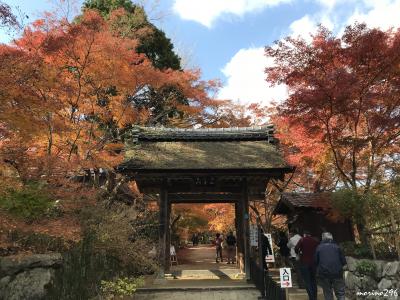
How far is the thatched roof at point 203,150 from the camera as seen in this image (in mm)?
11570

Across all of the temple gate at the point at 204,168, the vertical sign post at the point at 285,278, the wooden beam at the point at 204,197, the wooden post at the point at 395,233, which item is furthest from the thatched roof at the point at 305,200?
the vertical sign post at the point at 285,278

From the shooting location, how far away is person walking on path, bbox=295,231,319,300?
9.34m

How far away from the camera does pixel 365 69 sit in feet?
39.5

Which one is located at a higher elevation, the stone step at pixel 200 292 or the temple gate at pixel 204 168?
the temple gate at pixel 204 168

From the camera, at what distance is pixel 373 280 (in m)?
10.0

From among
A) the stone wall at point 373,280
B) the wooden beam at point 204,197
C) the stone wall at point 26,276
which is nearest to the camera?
the stone wall at point 26,276

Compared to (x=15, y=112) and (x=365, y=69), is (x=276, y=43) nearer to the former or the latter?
(x=365, y=69)

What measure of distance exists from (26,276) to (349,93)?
995cm

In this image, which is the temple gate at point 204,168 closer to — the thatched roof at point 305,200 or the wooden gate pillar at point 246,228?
the wooden gate pillar at point 246,228

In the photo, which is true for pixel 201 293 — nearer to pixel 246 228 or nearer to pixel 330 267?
pixel 246 228


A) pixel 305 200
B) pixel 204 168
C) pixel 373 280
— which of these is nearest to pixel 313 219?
pixel 305 200

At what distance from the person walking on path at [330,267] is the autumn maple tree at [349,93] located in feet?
12.6

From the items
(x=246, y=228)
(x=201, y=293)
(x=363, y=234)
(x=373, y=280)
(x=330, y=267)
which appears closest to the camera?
(x=330, y=267)

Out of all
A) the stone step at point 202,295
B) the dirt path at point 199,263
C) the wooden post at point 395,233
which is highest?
the wooden post at point 395,233
